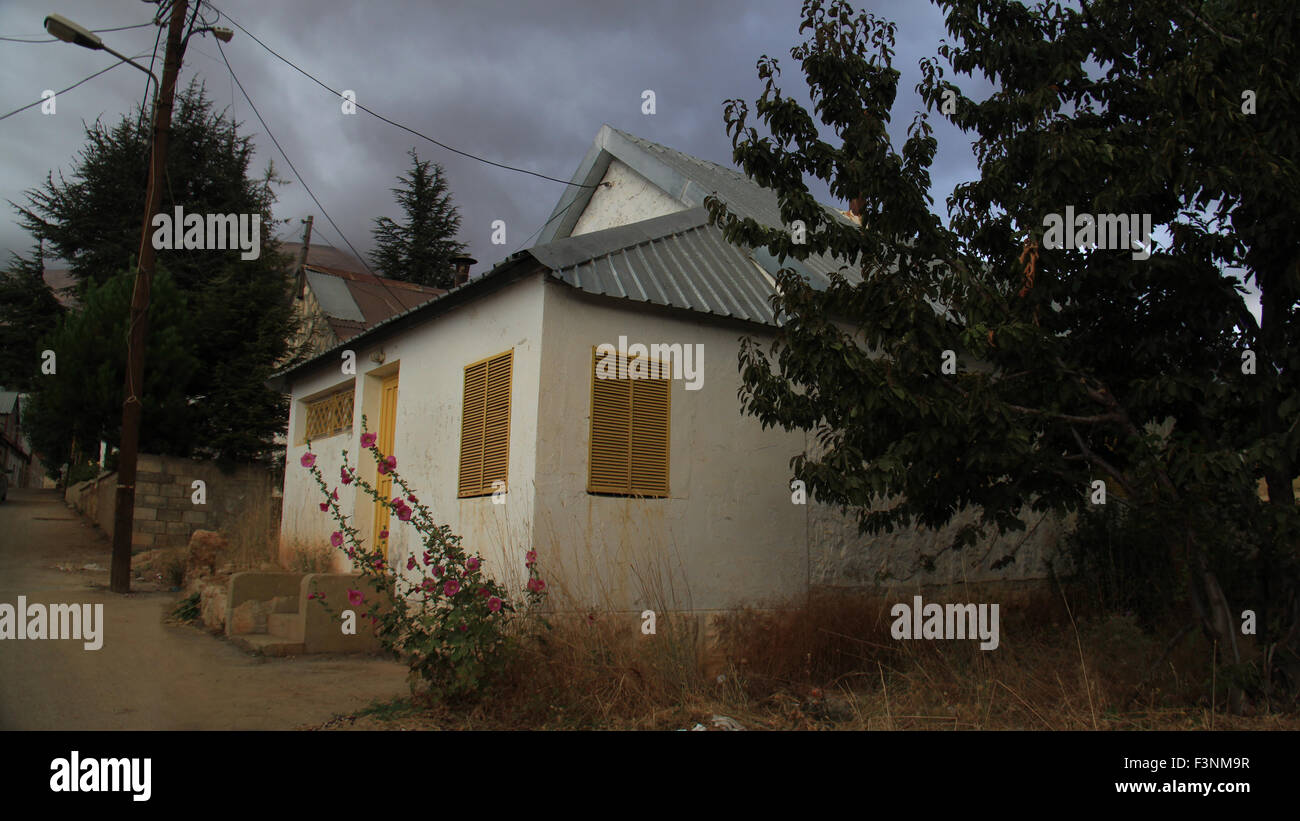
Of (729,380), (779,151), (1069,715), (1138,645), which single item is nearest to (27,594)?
(729,380)

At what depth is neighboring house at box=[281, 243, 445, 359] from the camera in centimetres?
2175

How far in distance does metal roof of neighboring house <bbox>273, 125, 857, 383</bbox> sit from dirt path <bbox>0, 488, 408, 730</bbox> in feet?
10.9

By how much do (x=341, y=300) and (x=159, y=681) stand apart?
18.5m

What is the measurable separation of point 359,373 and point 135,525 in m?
6.25

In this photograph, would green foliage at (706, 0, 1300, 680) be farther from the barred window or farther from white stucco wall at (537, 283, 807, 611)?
→ the barred window

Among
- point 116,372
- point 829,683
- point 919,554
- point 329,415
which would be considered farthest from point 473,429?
point 116,372

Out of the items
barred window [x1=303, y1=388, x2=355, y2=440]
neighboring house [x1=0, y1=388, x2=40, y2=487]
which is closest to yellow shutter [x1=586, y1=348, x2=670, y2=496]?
barred window [x1=303, y1=388, x2=355, y2=440]

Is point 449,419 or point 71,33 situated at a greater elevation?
point 71,33

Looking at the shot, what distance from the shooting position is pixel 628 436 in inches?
283

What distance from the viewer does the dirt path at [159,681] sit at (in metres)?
5.21

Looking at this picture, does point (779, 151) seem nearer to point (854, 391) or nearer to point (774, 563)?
point (854, 391)

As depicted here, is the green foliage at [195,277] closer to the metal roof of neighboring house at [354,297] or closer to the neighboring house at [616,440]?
the metal roof of neighboring house at [354,297]

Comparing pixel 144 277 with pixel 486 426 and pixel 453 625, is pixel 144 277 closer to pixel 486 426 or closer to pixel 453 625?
pixel 486 426
